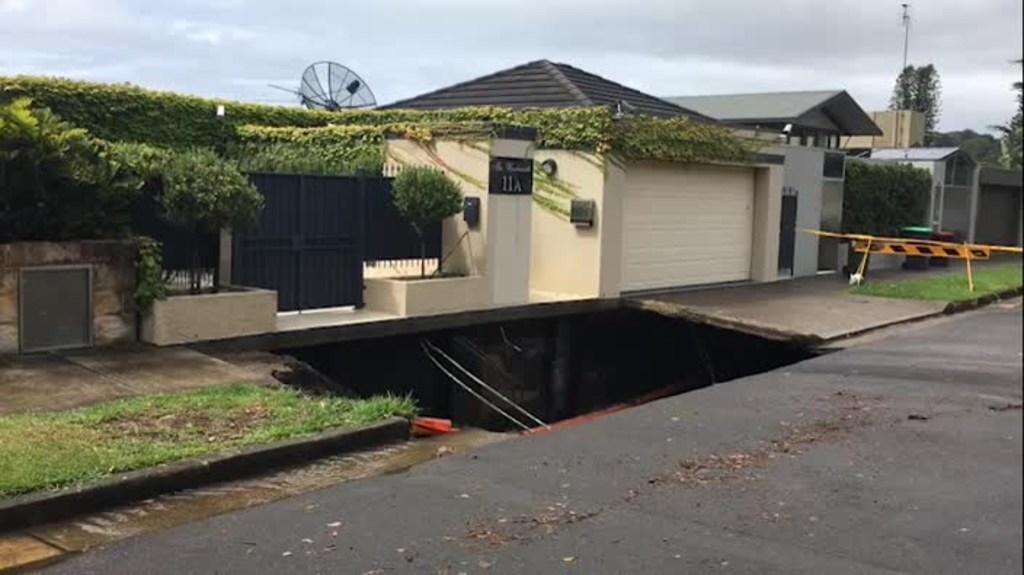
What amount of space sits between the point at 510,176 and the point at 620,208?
286 cm

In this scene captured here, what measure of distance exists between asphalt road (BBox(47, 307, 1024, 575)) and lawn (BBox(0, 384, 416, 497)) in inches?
33.6

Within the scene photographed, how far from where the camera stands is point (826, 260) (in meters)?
23.4

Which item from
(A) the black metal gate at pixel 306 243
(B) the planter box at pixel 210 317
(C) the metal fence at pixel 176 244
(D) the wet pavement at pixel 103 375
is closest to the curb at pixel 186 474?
(D) the wet pavement at pixel 103 375

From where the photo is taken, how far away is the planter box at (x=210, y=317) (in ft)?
34.4

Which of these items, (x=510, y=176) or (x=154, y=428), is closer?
(x=154, y=428)

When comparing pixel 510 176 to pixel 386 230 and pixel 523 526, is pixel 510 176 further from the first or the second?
pixel 523 526

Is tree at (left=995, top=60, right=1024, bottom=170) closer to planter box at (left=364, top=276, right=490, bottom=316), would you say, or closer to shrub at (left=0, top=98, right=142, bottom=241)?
shrub at (left=0, top=98, right=142, bottom=241)

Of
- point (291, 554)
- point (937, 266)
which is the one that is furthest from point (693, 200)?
point (291, 554)

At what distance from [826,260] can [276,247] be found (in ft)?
48.0

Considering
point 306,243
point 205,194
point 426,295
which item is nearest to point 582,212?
point 426,295

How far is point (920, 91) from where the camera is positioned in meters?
3.17

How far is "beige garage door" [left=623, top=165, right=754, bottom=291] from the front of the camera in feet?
57.6

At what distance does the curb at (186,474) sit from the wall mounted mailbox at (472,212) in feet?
21.3

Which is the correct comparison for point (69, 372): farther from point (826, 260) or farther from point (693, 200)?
point (826, 260)
